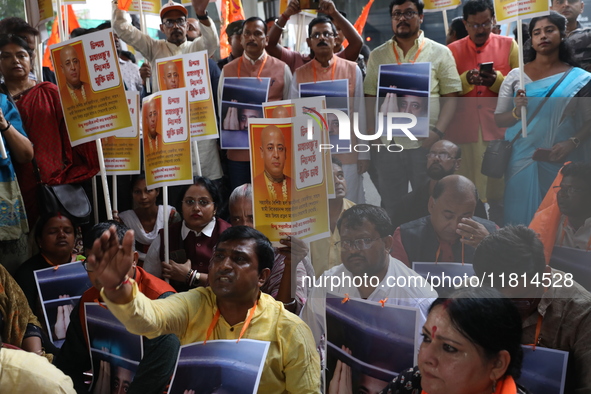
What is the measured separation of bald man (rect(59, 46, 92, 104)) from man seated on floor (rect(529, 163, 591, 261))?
8.73 ft

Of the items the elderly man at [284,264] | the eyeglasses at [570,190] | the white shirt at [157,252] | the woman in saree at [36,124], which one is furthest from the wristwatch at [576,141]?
the woman in saree at [36,124]

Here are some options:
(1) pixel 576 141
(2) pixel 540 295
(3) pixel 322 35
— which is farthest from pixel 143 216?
(1) pixel 576 141

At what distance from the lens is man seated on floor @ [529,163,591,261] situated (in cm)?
212

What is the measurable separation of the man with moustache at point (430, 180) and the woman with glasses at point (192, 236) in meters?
1.71

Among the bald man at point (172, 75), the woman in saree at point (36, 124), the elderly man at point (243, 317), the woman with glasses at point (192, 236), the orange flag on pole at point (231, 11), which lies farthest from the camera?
the orange flag on pole at point (231, 11)

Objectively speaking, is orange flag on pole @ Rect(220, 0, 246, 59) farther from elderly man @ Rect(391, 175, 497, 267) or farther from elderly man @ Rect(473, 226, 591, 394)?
elderly man @ Rect(473, 226, 591, 394)

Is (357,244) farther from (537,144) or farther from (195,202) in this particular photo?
(195,202)

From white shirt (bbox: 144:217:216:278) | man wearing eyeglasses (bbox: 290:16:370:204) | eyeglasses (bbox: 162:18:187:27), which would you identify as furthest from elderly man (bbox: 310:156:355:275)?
A: eyeglasses (bbox: 162:18:187:27)

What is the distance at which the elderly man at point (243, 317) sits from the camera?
242 centimetres

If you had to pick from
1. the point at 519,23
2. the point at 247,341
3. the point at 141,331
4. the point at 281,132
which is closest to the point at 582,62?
the point at 519,23

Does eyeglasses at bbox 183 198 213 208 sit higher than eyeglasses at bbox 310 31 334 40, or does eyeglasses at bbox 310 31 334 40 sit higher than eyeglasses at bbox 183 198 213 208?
eyeglasses at bbox 310 31 334 40

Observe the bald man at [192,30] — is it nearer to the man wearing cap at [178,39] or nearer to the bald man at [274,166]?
the man wearing cap at [178,39]

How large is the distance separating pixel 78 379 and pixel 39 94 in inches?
73.3

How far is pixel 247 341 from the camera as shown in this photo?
2.36 m
